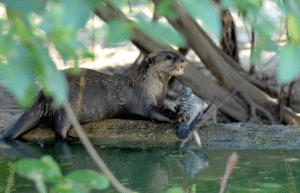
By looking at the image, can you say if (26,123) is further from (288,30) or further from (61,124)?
(288,30)

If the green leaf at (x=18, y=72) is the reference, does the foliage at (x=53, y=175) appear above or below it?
below

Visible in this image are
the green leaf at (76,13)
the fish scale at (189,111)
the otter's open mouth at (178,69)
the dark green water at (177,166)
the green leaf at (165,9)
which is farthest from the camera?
the otter's open mouth at (178,69)

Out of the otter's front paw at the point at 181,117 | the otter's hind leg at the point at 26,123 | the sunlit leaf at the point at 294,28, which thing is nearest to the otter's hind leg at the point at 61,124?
the otter's hind leg at the point at 26,123

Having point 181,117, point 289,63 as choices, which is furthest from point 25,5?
point 181,117

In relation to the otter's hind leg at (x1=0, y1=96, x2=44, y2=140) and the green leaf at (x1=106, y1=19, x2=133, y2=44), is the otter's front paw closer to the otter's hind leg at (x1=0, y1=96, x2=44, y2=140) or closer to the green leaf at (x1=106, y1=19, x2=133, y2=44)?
the otter's hind leg at (x1=0, y1=96, x2=44, y2=140)

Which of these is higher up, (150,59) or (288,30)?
(288,30)

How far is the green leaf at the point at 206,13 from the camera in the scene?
62 cm

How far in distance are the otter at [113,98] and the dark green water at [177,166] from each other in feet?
0.67

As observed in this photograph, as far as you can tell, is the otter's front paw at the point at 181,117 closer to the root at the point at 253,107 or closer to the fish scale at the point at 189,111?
the fish scale at the point at 189,111

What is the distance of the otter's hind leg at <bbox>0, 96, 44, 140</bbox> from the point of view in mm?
2791

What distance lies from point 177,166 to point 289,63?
1.51 m

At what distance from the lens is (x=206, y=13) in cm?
64

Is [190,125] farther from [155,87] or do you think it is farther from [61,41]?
[61,41]

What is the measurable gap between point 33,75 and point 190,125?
2.17 metres
